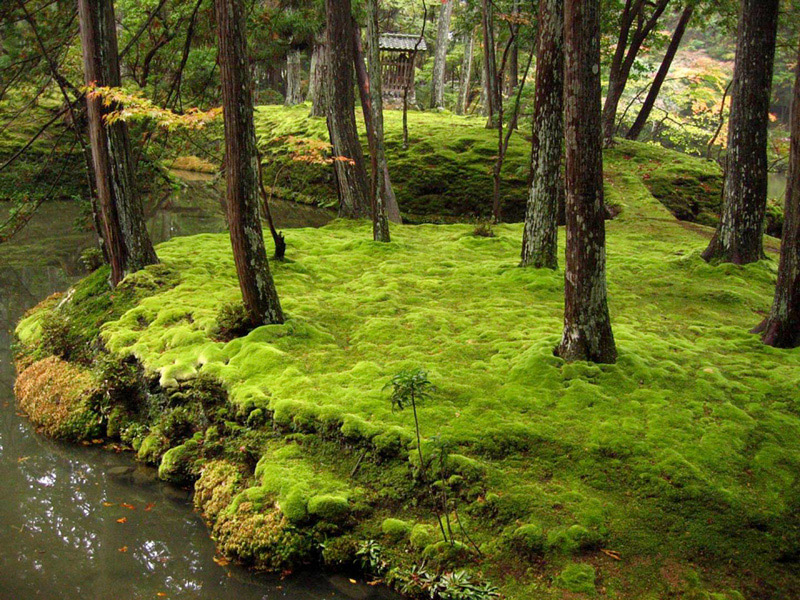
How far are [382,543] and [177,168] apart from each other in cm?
2439

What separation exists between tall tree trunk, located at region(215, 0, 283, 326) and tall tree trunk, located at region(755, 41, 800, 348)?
5707 mm

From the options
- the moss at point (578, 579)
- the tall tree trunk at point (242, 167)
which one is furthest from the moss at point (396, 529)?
the tall tree trunk at point (242, 167)

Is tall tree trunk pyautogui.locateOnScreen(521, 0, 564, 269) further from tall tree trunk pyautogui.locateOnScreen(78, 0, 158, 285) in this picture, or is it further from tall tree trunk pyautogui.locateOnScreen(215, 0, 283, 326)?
tall tree trunk pyautogui.locateOnScreen(78, 0, 158, 285)

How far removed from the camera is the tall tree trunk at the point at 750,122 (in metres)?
9.27

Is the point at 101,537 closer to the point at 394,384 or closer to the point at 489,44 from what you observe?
the point at 394,384

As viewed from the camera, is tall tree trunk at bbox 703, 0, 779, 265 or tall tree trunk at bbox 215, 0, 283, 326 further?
tall tree trunk at bbox 703, 0, 779, 265

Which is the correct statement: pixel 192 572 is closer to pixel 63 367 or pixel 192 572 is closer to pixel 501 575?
pixel 501 575

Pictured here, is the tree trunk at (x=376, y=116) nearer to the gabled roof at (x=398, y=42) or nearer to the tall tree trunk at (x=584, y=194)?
the tall tree trunk at (x=584, y=194)

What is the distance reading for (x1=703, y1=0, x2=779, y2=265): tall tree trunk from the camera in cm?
927

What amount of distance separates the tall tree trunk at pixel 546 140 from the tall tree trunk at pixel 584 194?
2.62 m

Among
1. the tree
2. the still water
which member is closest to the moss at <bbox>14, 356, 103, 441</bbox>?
the still water

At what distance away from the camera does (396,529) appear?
4832 millimetres

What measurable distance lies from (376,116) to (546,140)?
332 cm

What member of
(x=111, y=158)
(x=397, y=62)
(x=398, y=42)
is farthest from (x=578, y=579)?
(x=397, y=62)
